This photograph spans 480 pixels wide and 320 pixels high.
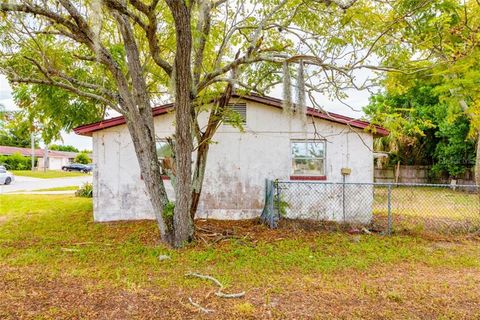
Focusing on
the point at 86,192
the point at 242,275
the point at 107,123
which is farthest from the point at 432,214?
the point at 86,192

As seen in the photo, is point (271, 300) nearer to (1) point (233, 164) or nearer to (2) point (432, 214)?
(1) point (233, 164)

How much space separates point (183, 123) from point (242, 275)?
105 inches

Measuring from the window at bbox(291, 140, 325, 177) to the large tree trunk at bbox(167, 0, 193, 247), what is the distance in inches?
146

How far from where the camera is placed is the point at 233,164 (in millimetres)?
8883

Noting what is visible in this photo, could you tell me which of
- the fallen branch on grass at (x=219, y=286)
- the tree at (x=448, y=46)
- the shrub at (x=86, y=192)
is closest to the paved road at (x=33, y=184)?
the shrub at (x=86, y=192)

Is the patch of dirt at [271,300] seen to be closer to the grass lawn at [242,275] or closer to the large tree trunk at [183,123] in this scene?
the grass lawn at [242,275]

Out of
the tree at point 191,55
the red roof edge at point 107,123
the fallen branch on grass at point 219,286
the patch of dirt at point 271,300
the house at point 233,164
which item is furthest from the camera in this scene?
the house at point 233,164

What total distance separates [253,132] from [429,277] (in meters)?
5.31

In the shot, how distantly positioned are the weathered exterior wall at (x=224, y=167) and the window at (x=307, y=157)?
17 centimetres

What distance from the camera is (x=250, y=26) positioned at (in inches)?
262

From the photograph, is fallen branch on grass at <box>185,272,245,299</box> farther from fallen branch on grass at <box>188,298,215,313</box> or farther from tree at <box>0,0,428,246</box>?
tree at <box>0,0,428,246</box>

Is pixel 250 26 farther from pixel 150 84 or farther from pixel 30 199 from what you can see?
pixel 30 199

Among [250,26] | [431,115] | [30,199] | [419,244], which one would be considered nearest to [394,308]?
[419,244]

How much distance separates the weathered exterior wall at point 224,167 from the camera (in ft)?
29.0
